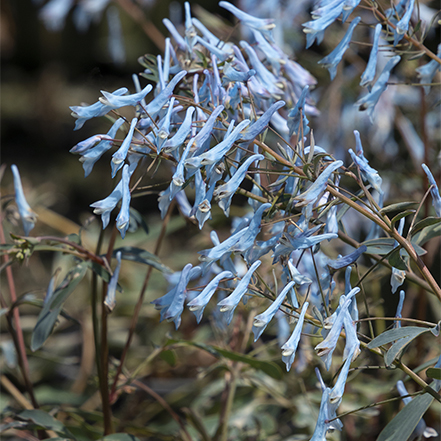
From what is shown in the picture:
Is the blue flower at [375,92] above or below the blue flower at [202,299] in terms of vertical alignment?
above

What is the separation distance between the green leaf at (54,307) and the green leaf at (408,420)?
261mm

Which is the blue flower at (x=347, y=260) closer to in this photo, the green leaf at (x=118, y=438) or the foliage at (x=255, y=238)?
the foliage at (x=255, y=238)

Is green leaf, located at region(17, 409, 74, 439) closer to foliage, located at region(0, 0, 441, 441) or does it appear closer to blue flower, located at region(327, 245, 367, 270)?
foliage, located at region(0, 0, 441, 441)

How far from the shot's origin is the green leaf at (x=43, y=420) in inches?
16.6

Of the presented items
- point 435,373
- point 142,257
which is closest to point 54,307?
point 142,257

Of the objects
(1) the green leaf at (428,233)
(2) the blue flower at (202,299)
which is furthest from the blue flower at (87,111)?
(1) the green leaf at (428,233)

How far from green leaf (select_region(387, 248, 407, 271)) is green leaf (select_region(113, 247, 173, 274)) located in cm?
22

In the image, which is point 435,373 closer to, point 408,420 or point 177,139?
point 408,420

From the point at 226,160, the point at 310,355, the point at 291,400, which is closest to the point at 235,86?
the point at 226,160

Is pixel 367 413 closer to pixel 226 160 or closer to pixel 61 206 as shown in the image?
pixel 226 160

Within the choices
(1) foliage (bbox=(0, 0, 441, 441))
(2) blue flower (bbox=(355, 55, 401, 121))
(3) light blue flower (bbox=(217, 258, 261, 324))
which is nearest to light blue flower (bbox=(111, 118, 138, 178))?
(1) foliage (bbox=(0, 0, 441, 441))

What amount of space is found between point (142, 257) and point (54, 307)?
0.29 feet

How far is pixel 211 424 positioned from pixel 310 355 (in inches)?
7.2

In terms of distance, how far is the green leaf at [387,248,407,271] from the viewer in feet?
1.01
